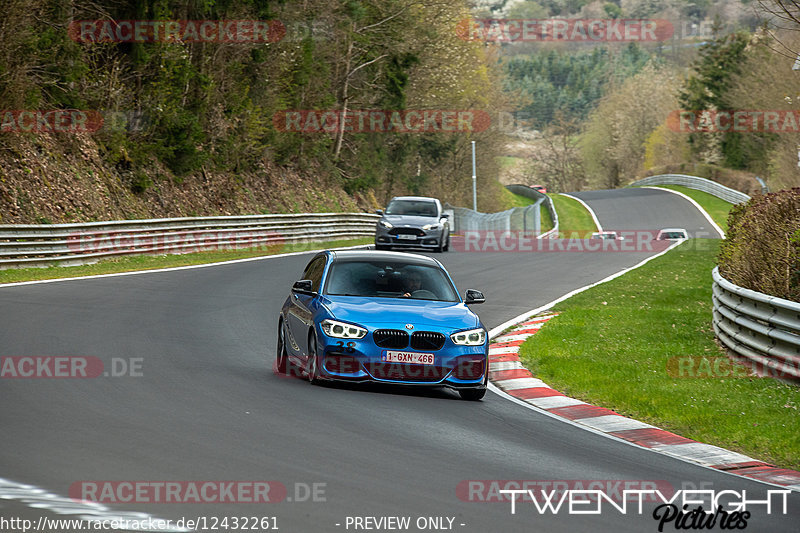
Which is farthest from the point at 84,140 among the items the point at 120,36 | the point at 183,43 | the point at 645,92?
the point at 645,92

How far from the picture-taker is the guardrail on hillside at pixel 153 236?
964 inches

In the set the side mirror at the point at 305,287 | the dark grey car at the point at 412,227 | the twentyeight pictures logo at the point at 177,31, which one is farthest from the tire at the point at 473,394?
the twentyeight pictures logo at the point at 177,31

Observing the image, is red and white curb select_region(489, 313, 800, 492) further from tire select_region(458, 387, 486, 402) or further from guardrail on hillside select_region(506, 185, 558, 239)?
guardrail on hillside select_region(506, 185, 558, 239)

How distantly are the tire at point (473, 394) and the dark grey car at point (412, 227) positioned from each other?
23.2 meters

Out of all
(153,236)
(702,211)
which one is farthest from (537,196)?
(153,236)

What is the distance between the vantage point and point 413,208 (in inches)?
1422

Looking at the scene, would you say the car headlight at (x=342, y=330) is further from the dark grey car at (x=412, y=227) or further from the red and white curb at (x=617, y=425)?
the dark grey car at (x=412, y=227)

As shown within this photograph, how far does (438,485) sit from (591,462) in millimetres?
A: 1697

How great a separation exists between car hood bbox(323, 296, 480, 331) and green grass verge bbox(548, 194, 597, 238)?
61.0 m

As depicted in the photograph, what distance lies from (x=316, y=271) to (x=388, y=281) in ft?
3.47

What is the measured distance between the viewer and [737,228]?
1688 centimetres

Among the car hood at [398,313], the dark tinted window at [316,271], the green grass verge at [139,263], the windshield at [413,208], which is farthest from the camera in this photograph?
the windshield at [413,208]

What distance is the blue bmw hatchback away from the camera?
421 inches

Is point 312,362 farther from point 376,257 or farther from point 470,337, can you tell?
point 376,257
